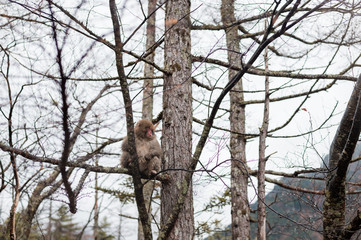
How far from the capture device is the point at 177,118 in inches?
150

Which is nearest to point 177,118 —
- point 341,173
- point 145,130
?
point 145,130

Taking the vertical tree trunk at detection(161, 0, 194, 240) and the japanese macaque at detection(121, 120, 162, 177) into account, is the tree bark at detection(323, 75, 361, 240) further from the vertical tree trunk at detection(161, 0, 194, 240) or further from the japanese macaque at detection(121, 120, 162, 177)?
the japanese macaque at detection(121, 120, 162, 177)

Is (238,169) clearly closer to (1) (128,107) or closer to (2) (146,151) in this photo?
(2) (146,151)

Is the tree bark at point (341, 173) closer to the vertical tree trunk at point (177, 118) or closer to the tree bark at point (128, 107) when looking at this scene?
the vertical tree trunk at point (177, 118)

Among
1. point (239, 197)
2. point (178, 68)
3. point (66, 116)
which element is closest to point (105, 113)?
point (66, 116)

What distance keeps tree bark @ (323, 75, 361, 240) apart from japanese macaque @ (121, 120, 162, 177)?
7.20 ft

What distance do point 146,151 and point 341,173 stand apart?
252cm

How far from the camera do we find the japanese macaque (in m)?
4.57

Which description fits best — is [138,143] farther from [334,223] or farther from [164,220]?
[334,223]

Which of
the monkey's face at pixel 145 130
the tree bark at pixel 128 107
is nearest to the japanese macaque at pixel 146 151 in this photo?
the monkey's face at pixel 145 130

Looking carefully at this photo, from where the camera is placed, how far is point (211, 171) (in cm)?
286

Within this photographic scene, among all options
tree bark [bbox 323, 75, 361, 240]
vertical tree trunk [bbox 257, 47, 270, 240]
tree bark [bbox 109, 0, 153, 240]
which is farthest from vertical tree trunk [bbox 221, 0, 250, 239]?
tree bark [bbox 109, 0, 153, 240]

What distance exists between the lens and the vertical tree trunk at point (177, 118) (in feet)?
11.5

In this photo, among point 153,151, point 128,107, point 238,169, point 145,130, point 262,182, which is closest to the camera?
point 128,107
